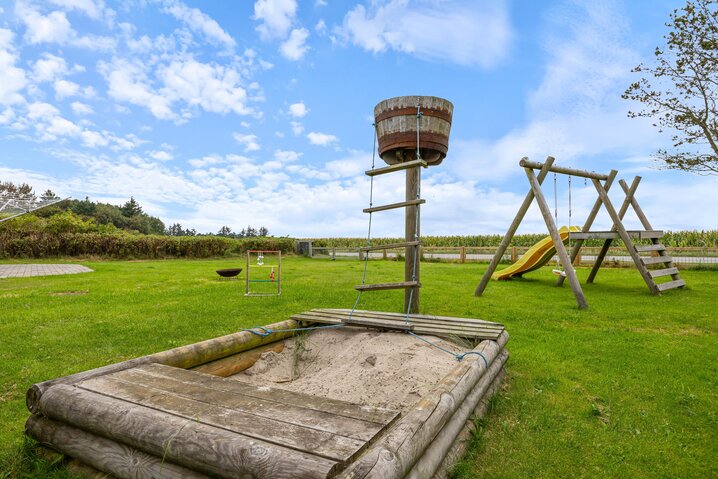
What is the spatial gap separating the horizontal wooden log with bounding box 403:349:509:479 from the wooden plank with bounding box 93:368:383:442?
0.29 metres

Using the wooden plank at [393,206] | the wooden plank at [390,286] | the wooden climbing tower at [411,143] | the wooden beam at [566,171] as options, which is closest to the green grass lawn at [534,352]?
the wooden plank at [390,286]

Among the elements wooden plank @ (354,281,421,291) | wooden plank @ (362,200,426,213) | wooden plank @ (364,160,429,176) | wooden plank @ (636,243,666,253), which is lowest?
wooden plank @ (354,281,421,291)

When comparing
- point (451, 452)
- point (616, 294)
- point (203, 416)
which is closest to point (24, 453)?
point (203, 416)

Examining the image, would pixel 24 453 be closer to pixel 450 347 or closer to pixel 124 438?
pixel 124 438

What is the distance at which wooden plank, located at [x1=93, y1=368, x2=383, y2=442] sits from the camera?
1.74m

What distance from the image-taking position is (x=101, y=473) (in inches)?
80.3

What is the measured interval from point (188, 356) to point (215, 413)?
1325mm

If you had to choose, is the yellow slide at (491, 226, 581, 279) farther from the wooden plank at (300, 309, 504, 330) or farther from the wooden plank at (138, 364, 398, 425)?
the wooden plank at (138, 364, 398, 425)

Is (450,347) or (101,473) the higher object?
(450,347)

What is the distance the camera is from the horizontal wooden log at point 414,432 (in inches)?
56.8

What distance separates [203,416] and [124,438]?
0.39 m

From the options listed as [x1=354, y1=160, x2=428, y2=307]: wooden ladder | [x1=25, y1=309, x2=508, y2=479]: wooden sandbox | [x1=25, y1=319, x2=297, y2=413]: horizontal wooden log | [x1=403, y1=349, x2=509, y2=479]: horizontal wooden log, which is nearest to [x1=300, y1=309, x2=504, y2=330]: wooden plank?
[x1=354, y1=160, x2=428, y2=307]: wooden ladder

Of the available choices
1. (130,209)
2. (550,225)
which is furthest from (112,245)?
(130,209)

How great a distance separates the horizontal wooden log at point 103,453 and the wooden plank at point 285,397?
1.48 ft
